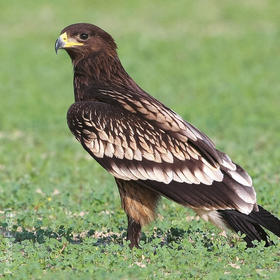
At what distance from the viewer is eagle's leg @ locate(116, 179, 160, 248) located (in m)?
6.88

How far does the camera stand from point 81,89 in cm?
734

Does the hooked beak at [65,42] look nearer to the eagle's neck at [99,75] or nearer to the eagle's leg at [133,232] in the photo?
the eagle's neck at [99,75]

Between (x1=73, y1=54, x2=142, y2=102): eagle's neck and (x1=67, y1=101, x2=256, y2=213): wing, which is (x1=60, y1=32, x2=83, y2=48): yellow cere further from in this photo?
(x1=67, y1=101, x2=256, y2=213): wing

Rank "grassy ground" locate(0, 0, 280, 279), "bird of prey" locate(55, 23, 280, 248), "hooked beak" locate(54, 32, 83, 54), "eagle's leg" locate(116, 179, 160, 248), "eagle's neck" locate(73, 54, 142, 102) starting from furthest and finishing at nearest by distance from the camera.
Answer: "hooked beak" locate(54, 32, 83, 54)
"eagle's neck" locate(73, 54, 142, 102)
"eagle's leg" locate(116, 179, 160, 248)
"bird of prey" locate(55, 23, 280, 248)
"grassy ground" locate(0, 0, 280, 279)

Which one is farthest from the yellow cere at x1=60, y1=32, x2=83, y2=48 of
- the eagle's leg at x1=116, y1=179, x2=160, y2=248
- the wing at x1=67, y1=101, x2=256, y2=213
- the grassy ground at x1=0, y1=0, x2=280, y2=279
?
the grassy ground at x1=0, y1=0, x2=280, y2=279

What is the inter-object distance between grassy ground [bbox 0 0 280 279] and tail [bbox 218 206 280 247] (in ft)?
0.50

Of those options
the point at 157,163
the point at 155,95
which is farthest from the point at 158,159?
the point at 155,95

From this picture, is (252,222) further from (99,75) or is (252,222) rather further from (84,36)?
(84,36)

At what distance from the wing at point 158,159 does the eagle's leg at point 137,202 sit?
0.21 metres

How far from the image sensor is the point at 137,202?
6883 millimetres

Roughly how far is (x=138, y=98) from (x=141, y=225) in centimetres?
115

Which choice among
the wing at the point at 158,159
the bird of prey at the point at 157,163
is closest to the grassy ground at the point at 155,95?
the bird of prey at the point at 157,163

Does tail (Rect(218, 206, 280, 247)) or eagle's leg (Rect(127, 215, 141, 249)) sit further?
eagle's leg (Rect(127, 215, 141, 249))

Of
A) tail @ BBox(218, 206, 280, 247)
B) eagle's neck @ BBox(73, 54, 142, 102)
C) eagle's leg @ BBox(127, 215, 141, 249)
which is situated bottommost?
tail @ BBox(218, 206, 280, 247)
